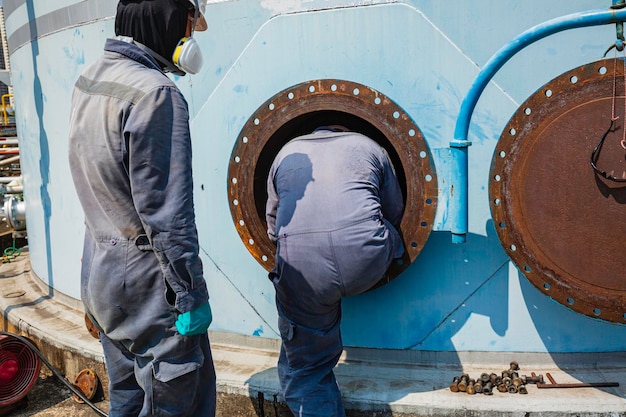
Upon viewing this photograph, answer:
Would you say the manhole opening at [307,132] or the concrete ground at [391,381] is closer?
the concrete ground at [391,381]

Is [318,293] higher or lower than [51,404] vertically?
higher

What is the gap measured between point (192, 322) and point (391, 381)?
1153mm

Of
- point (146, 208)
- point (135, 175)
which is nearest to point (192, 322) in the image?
point (146, 208)

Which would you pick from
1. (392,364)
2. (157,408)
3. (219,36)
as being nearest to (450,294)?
(392,364)

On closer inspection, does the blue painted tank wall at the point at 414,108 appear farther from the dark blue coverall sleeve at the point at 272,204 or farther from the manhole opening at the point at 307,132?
the dark blue coverall sleeve at the point at 272,204

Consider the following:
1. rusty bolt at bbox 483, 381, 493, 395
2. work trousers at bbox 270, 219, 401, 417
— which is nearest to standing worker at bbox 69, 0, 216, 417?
work trousers at bbox 270, 219, 401, 417

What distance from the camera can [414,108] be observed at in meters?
2.54

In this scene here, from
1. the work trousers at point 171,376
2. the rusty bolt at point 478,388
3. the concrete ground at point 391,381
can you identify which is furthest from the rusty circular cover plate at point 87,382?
the rusty bolt at point 478,388

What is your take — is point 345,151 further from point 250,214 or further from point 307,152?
point 250,214

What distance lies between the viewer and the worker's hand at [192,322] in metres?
1.78

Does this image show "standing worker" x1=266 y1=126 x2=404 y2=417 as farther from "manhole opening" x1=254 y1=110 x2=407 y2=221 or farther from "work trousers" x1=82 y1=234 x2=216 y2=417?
"work trousers" x1=82 y1=234 x2=216 y2=417

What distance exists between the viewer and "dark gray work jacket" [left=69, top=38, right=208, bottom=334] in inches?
67.4

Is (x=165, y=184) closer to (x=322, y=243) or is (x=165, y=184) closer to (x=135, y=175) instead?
(x=135, y=175)

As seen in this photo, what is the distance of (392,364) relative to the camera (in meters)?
2.71
